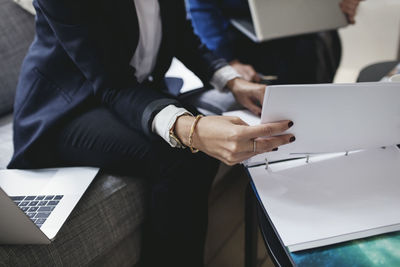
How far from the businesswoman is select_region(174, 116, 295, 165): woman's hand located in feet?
0.21

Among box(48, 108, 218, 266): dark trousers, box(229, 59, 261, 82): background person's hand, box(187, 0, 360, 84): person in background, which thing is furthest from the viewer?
box(187, 0, 360, 84): person in background

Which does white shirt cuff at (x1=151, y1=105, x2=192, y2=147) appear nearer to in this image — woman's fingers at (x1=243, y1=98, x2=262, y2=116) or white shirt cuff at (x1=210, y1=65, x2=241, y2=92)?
woman's fingers at (x1=243, y1=98, x2=262, y2=116)

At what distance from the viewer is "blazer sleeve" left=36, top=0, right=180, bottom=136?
64 centimetres

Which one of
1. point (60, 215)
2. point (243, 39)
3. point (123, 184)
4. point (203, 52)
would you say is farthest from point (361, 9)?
point (60, 215)

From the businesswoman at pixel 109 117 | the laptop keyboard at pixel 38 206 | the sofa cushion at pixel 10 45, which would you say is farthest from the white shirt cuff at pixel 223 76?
the sofa cushion at pixel 10 45

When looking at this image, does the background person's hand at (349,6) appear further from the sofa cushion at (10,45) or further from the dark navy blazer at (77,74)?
the sofa cushion at (10,45)

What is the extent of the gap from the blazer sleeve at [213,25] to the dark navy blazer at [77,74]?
1.73ft

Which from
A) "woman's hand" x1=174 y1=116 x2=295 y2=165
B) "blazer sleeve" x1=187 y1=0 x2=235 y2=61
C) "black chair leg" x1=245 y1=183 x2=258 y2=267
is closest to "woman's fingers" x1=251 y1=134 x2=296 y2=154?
"woman's hand" x1=174 y1=116 x2=295 y2=165

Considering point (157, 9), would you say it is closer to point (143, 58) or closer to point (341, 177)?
point (143, 58)

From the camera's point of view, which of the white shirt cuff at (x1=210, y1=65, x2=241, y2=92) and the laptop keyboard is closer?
the laptop keyboard

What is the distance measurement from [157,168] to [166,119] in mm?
137

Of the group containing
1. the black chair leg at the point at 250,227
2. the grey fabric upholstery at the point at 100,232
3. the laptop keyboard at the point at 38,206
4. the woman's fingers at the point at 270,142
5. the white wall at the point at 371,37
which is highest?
the woman's fingers at the point at 270,142

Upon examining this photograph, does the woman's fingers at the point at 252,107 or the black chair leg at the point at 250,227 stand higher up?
the woman's fingers at the point at 252,107

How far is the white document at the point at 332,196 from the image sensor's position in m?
0.47
